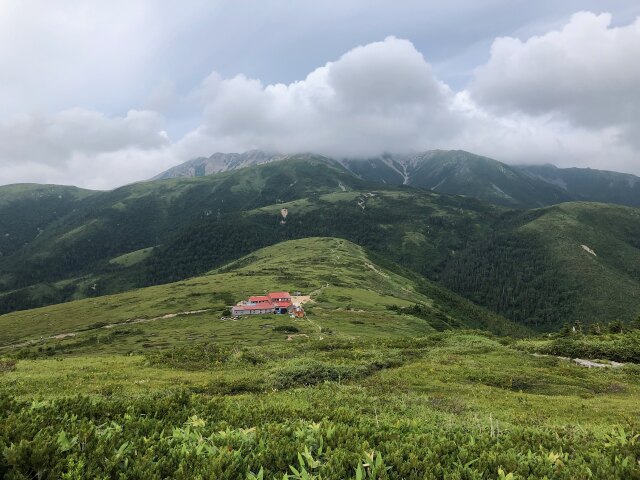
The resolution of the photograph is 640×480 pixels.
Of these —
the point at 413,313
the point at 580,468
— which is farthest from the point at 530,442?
the point at 413,313

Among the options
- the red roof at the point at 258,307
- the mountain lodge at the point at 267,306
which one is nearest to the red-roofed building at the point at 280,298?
the mountain lodge at the point at 267,306

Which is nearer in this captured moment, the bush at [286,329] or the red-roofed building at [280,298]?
the bush at [286,329]

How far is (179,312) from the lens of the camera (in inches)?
4852

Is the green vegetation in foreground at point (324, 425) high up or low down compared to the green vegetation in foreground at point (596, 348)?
up

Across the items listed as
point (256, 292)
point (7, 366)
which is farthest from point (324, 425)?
point (256, 292)

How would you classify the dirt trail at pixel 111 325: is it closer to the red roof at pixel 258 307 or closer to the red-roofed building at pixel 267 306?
the red roof at pixel 258 307

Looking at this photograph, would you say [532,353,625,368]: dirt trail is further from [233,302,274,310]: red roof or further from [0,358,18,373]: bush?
[233,302,274,310]: red roof

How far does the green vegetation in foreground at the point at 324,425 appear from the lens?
688 cm

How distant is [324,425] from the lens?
10047 millimetres

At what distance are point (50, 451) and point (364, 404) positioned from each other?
1468 cm

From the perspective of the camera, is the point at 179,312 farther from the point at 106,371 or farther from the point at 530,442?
the point at 530,442

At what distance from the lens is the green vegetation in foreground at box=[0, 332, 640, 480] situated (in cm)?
688

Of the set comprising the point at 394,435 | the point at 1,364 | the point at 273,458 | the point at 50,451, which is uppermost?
the point at 50,451

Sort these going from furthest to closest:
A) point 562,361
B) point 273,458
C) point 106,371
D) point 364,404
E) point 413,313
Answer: point 413,313 → point 562,361 → point 106,371 → point 364,404 → point 273,458
